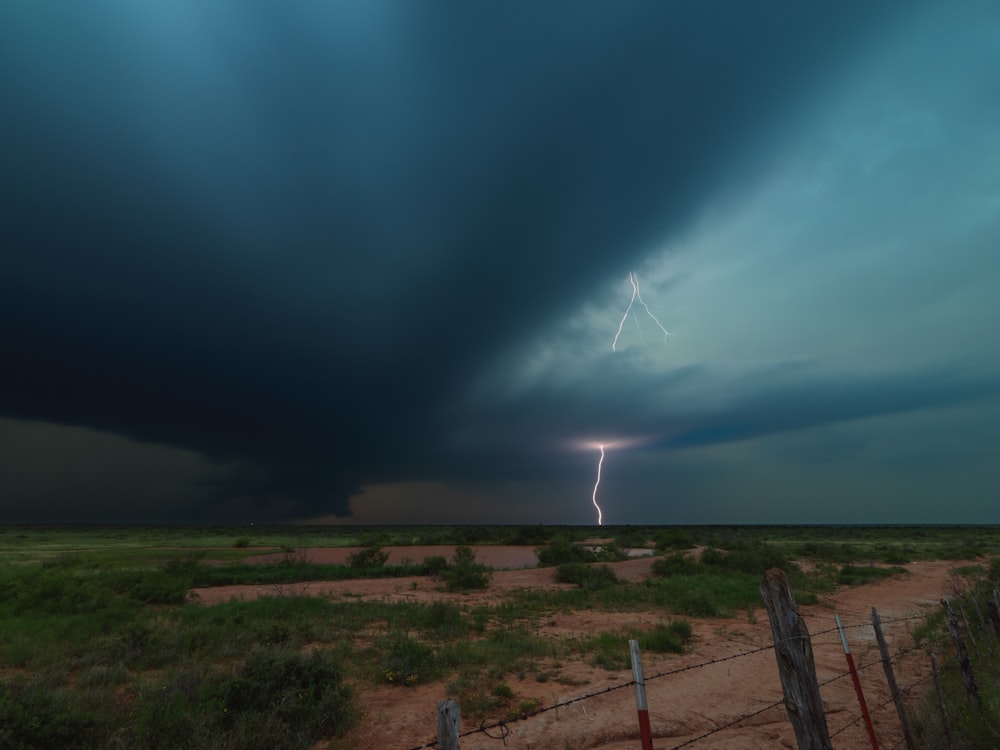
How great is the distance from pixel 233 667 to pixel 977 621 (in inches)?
828

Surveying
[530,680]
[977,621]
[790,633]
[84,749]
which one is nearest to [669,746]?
[530,680]

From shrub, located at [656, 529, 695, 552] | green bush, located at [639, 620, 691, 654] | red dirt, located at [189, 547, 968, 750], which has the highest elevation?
shrub, located at [656, 529, 695, 552]

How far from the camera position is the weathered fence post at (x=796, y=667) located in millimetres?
4312

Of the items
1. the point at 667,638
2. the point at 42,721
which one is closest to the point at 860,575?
the point at 667,638

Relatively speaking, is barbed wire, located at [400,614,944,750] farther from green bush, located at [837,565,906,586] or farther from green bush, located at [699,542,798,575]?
green bush, located at [699,542,798,575]

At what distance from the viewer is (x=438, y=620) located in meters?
17.7

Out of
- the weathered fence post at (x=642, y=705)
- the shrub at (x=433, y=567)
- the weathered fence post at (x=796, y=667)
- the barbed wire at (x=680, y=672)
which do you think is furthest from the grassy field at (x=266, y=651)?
the shrub at (x=433, y=567)

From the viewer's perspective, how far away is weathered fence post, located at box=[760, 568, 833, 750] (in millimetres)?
4312

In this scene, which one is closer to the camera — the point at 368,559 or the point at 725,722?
the point at 725,722

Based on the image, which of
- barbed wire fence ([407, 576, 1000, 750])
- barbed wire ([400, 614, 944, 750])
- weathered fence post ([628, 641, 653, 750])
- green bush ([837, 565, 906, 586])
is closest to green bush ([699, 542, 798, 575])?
green bush ([837, 565, 906, 586])

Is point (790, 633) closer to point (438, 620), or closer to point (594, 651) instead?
point (594, 651)

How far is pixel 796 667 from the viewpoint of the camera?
4477mm

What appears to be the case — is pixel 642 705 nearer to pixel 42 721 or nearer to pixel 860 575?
pixel 42 721

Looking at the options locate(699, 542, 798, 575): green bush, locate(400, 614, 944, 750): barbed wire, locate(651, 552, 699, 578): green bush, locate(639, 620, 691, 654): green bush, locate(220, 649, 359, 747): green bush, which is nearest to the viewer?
locate(400, 614, 944, 750): barbed wire
